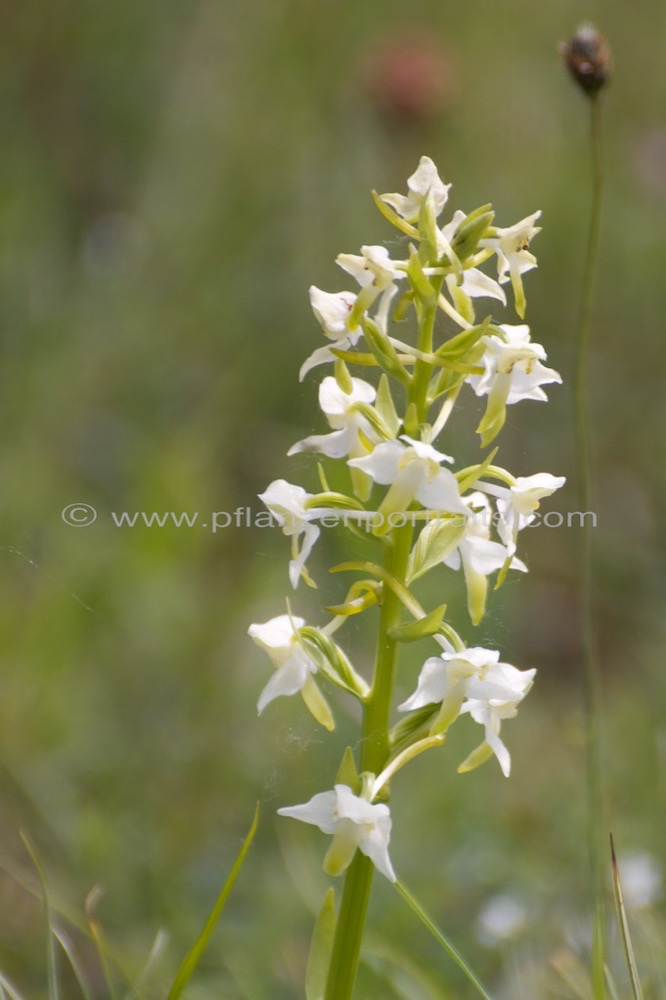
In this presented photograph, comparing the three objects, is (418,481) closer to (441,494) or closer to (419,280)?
(441,494)

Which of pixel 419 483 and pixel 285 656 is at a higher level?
pixel 419 483

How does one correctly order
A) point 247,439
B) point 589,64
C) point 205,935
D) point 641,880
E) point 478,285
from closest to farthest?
point 205,935 → point 478,285 → point 589,64 → point 641,880 → point 247,439

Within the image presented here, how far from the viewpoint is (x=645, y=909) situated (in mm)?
1503

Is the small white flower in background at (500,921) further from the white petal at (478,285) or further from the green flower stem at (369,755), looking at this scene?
the white petal at (478,285)

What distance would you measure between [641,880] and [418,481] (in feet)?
3.17

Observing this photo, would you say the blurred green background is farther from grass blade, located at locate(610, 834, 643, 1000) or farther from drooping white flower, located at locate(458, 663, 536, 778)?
grass blade, located at locate(610, 834, 643, 1000)

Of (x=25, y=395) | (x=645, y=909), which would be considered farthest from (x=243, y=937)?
(x=25, y=395)

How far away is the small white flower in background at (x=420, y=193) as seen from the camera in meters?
1.05

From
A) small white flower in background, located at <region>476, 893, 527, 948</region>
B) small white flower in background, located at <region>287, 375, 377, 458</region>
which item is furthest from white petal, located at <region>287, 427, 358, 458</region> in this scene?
small white flower in background, located at <region>476, 893, 527, 948</region>

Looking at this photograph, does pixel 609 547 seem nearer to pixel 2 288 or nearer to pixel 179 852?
pixel 179 852

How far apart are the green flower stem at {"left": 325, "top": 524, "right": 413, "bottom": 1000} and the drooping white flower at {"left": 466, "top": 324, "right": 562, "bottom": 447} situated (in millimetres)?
155

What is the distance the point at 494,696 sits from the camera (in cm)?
98

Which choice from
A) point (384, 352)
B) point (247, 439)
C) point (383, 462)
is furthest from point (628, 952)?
point (247, 439)

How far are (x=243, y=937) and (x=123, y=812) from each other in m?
0.37
